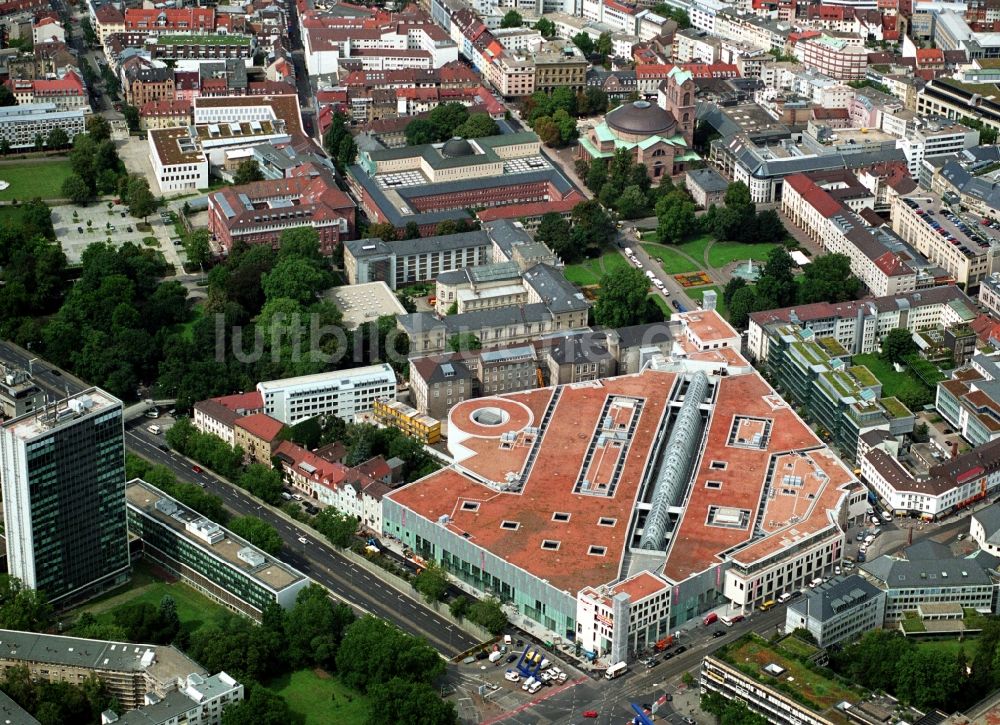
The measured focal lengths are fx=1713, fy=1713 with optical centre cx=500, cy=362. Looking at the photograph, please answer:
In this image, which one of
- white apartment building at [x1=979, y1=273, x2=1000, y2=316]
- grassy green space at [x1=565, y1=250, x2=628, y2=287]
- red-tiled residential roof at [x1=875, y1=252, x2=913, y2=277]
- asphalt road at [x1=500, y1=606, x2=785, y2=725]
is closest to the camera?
asphalt road at [x1=500, y1=606, x2=785, y2=725]

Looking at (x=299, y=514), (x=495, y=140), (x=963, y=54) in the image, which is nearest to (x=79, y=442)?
(x=299, y=514)

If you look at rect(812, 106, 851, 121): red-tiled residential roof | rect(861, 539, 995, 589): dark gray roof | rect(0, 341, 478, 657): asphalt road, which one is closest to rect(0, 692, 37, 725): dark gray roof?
rect(0, 341, 478, 657): asphalt road

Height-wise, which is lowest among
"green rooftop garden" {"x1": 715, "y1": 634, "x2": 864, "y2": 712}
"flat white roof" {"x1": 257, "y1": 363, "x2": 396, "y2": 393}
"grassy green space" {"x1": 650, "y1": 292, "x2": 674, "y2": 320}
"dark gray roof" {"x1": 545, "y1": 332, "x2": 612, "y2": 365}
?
"green rooftop garden" {"x1": 715, "y1": 634, "x2": 864, "y2": 712}

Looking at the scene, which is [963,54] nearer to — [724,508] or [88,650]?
[724,508]

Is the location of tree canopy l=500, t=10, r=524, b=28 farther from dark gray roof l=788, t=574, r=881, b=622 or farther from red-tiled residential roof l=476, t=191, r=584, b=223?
dark gray roof l=788, t=574, r=881, b=622

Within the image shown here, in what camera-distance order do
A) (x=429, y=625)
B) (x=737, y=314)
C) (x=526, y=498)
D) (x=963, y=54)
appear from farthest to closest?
(x=963, y=54) < (x=737, y=314) < (x=526, y=498) < (x=429, y=625)

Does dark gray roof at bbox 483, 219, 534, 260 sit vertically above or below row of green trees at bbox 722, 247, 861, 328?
above
